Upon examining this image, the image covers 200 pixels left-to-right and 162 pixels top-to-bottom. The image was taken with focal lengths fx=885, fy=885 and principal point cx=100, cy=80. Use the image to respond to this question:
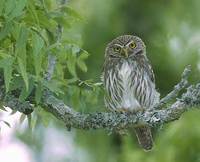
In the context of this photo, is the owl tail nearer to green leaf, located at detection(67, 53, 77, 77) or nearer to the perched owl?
the perched owl

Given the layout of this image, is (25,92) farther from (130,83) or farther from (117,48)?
(117,48)

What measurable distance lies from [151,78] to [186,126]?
182 centimetres

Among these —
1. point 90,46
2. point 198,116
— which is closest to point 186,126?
point 198,116

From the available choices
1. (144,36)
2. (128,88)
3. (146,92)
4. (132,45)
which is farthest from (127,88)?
(144,36)

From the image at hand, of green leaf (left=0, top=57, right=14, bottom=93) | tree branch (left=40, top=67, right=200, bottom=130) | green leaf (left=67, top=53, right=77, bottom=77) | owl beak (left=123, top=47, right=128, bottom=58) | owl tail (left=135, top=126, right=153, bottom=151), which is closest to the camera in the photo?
green leaf (left=0, top=57, right=14, bottom=93)

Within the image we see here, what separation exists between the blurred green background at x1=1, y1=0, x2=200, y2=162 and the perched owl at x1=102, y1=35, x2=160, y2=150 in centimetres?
208

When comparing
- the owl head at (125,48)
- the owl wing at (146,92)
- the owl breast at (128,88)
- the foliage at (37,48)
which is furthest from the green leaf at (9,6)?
the owl head at (125,48)

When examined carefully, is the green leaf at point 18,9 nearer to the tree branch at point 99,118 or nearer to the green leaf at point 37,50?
the green leaf at point 37,50

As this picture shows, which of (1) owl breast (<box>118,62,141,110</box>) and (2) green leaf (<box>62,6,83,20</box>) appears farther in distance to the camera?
(1) owl breast (<box>118,62,141,110</box>)

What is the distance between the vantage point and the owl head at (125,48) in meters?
7.04

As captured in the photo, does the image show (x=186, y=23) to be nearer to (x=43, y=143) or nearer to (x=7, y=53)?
(x=43, y=143)

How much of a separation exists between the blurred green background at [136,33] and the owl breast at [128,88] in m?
2.21

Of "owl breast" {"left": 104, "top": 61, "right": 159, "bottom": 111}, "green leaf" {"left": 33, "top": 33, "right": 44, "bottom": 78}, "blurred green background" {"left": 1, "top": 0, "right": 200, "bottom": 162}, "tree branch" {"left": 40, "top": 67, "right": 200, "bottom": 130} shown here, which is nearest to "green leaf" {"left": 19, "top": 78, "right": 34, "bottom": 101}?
"green leaf" {"left": 33, "top": 33, "right": 44, "bottom": 78}

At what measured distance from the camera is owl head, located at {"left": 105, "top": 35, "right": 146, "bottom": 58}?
23.1ft
